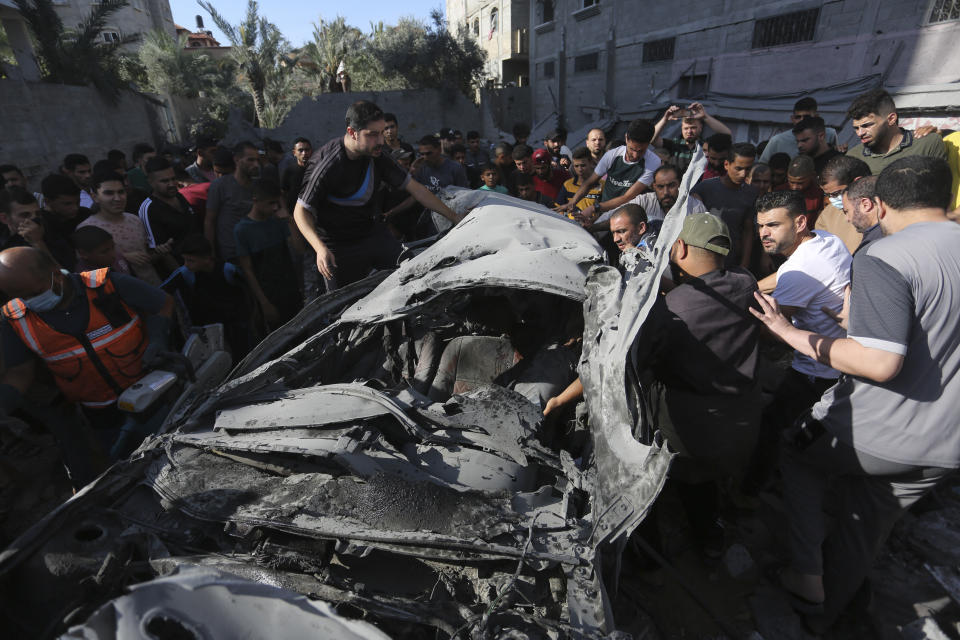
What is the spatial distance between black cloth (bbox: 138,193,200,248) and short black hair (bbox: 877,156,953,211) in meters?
4.75

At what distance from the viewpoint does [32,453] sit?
10.9 ft

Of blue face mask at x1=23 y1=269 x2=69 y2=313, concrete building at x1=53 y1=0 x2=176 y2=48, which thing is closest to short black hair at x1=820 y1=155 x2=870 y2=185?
blue face mask at x1=23 y1=269 x2=69 y2=313

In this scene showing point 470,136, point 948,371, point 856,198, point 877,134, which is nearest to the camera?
point 948,371

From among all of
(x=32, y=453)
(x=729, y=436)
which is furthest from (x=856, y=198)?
(x=32, y=453)

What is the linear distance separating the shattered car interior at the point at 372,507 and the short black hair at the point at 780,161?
301 cm

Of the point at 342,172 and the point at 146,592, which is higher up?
the point at 342,172

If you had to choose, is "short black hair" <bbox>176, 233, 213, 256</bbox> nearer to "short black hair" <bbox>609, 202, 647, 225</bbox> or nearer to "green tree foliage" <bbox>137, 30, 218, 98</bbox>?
"short black hair" <bbox>609, 202, 647, 225</bbox>

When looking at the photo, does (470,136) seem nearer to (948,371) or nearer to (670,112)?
(670,112)

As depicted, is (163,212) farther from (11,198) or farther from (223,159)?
(223,159)

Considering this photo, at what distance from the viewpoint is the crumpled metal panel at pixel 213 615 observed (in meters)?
1.29

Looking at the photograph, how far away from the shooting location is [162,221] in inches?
160

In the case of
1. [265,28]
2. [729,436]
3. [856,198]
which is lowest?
[729,436]

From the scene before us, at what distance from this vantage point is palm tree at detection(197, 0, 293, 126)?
755 inches

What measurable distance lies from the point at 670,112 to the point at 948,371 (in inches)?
154
